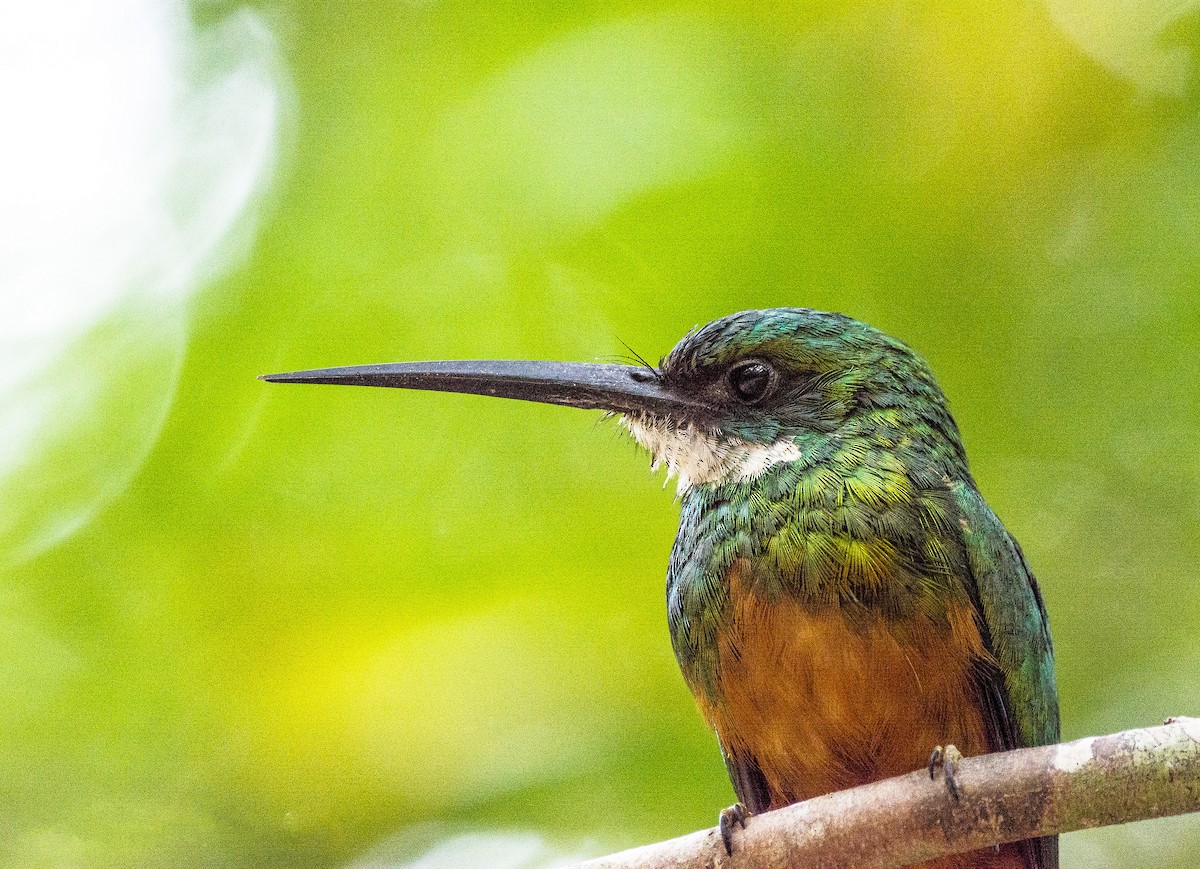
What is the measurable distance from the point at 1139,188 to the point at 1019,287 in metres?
0.55

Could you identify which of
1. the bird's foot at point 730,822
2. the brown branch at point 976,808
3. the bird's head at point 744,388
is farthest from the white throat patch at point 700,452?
the brown branch at point 976,808

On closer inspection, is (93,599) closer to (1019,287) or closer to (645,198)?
(645,198)

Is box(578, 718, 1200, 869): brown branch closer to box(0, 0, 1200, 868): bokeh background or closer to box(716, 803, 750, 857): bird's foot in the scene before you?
box(716, 803, 750, 857): bird's foot

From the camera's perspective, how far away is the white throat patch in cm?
247

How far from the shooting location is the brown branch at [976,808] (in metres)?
1.67

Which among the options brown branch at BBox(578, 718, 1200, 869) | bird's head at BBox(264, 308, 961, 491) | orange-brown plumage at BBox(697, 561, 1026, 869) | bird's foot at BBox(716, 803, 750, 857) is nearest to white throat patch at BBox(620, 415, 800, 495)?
bird's head at BBox(264, 308, 961, 491)

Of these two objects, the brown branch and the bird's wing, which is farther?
the bird's wing

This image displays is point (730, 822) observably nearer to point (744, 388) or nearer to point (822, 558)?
point (822, 558)

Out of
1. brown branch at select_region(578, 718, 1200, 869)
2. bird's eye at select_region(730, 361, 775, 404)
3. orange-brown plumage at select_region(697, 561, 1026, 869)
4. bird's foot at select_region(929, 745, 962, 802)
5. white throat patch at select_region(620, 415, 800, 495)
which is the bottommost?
brown branch at select_region(578, 718, 1200, 869)

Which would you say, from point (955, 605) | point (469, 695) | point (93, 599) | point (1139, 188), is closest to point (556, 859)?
point (469, 695)

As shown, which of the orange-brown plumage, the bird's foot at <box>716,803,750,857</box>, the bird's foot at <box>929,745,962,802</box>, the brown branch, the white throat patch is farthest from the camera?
the white throat patch

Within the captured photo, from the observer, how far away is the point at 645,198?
3518 millimetres

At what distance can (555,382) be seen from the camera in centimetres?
262

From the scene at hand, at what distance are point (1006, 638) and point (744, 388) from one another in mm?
690
